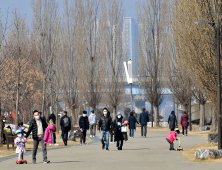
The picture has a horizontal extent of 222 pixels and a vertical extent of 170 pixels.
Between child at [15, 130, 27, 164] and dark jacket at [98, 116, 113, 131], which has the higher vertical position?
dark jacket at [98, 116, 113, 131]

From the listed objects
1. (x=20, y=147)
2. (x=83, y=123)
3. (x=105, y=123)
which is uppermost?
(x=105, y=123)

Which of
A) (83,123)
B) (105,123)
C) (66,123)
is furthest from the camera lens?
(83,123)

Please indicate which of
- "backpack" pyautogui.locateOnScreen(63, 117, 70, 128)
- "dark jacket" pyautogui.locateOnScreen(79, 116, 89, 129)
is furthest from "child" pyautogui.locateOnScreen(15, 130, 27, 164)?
"dark jacket" pyautogui.locateOnScreen(79, 116, 89, 129)

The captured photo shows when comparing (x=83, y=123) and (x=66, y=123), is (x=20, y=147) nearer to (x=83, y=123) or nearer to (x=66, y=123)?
(x=66, y=123)

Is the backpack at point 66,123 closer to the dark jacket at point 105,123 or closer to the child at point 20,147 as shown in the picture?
the dark jacket at point 105,123

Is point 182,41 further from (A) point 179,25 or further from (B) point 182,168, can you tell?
(B) point 182,168

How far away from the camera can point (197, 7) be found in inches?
738

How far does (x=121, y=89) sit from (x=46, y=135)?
119ft

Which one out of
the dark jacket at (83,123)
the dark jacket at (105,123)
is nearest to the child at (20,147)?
the dark jacket at (105,123)

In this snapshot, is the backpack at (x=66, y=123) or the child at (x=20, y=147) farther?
the backpack at (x=66, y=123)

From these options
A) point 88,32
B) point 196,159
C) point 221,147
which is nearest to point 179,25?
point 221,147

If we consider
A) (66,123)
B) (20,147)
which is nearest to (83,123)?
(66,123)

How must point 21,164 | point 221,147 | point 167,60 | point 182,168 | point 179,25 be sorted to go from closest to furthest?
1. point 182,168
2. point 21,164
3. point 221,147
4. point 179,25
5. point 167,60

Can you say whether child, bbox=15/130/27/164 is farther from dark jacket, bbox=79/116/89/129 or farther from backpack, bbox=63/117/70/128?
dark jacket, bbox=79/116/89/129
